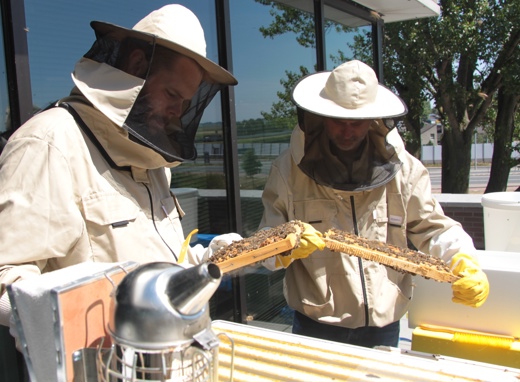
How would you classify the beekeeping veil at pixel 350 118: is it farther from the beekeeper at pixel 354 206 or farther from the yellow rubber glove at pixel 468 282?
the yellow rubber glove at pixel 468 282

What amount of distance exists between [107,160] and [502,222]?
2948 millimetres

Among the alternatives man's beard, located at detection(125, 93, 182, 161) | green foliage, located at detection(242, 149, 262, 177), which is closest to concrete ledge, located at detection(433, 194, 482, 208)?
green foliage, located at detection(242, 149, 262, 177)

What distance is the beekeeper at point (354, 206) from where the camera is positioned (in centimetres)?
191

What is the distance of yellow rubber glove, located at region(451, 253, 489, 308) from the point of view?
5.28ft

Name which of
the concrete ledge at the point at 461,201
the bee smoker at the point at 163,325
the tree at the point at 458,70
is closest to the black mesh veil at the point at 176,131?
the bee smoker at the point at 163,325

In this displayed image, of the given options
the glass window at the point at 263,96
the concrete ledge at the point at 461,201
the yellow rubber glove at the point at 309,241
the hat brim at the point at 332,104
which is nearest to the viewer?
the yellow rubber glove at the point at 309,241

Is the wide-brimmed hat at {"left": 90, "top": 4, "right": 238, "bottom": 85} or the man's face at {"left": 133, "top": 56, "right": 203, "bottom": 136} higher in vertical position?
the wide-brimmed hat at {"left": 90, "top": 4, "right": 238, "bottom": 85}

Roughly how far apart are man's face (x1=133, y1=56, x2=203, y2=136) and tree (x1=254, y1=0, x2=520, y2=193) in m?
8.80

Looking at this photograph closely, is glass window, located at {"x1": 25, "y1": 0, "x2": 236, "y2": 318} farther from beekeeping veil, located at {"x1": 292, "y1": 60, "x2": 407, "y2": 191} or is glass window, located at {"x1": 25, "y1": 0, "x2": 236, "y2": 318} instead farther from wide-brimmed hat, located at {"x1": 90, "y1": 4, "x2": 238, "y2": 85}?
beekeeping veil, located at {"x1": 292, "y1": 60, "x2": 407, "y2": 191}

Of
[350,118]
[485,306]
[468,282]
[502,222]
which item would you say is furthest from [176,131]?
[502,222]

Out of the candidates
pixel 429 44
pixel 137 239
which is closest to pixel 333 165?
pixel 137 239

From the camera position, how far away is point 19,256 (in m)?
1.03

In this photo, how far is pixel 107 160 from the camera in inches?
51.1

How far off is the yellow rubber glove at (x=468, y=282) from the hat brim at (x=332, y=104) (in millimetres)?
605
